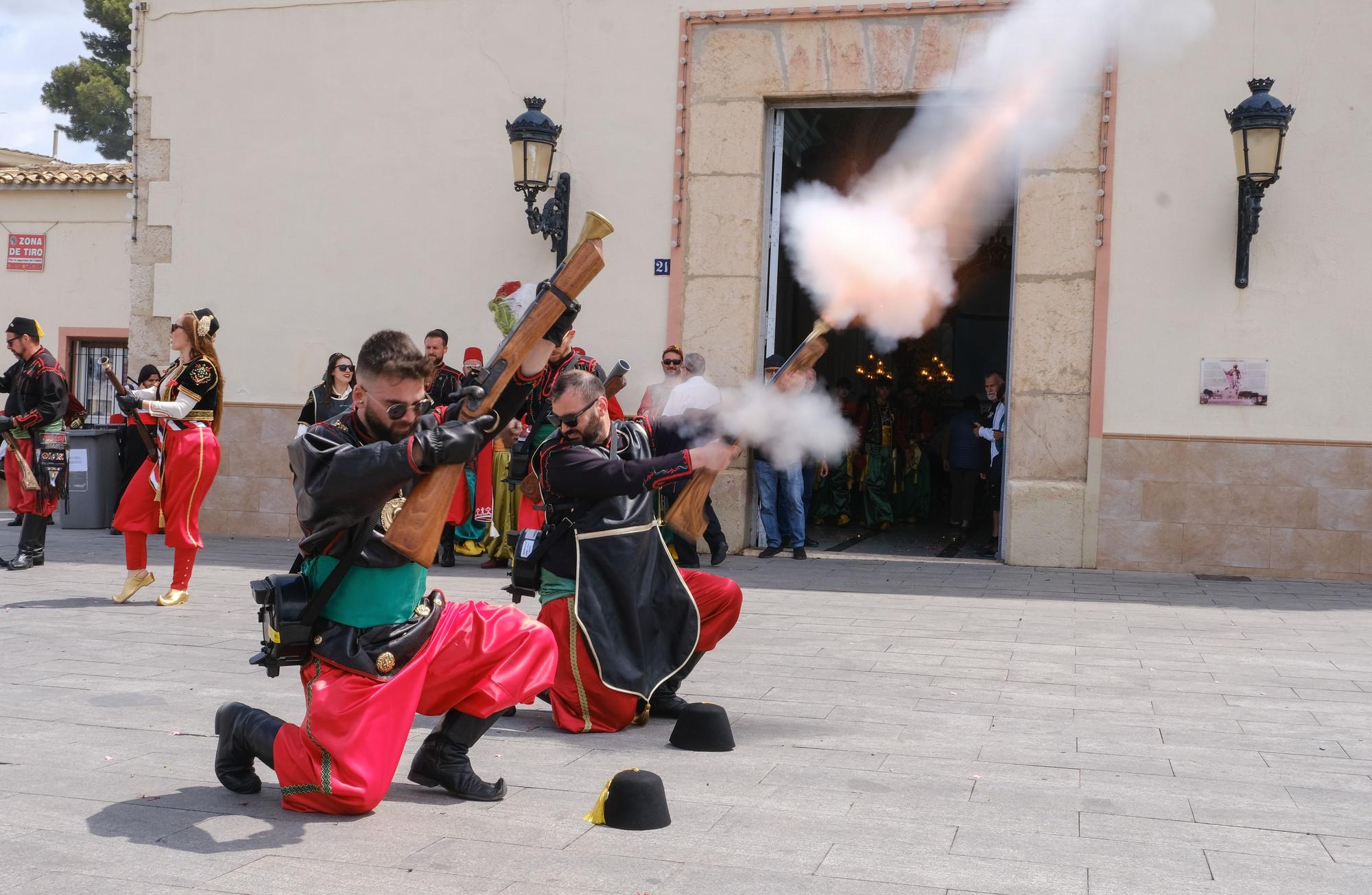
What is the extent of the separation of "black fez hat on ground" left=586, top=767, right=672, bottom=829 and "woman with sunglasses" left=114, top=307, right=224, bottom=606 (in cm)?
529

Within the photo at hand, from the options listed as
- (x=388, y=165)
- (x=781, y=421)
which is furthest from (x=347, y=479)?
(x=388, y=165)

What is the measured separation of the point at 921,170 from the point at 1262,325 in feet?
14.1

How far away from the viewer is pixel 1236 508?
10844 mm

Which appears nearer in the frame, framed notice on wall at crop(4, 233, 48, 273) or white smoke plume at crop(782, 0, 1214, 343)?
white smoke plume at crop(782, 0, 1214, 343)

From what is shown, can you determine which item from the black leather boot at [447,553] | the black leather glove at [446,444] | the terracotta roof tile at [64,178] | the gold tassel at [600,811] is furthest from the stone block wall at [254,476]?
the black leather glove at [446,444]

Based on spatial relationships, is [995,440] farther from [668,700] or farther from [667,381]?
[668,700]

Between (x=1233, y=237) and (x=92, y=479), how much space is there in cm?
1138

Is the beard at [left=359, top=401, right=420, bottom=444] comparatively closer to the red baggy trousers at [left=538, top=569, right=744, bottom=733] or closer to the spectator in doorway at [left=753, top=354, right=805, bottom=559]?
the red baggy trousers at [left=538, top=569, right=744, bottom=733]

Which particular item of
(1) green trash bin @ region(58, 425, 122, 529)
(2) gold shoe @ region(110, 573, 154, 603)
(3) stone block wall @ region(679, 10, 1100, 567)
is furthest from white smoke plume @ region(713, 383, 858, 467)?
(1) green trash bin @ region(58, 425, 122, 529)

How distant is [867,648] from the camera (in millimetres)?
7238

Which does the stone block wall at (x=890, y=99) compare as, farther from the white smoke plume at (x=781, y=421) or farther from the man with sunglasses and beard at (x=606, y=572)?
the man with sunglasses and beard at (x=606, y=572)

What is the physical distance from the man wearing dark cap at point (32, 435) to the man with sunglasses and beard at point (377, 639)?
22.2 ft

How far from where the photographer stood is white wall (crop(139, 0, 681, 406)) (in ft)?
40.1

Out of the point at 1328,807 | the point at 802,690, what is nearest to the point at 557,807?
the point at 802,690
